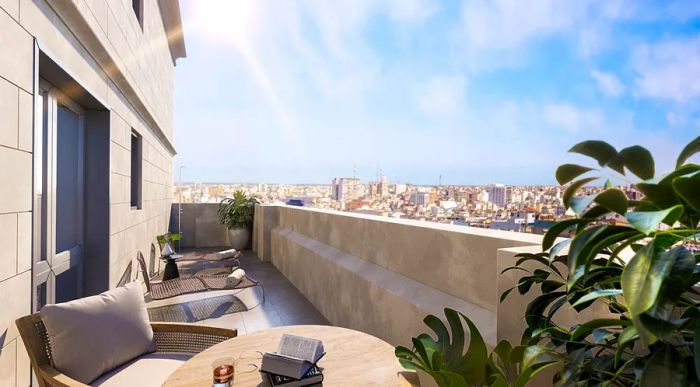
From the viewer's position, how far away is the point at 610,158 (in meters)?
0.73

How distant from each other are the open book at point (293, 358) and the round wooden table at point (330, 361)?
8 cm

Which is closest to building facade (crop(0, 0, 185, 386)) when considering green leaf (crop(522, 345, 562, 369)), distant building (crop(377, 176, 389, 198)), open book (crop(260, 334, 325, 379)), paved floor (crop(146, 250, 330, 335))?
paved floor (crop(146, 250, 330, 335))

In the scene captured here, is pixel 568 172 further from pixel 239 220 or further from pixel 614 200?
pixel 239 220

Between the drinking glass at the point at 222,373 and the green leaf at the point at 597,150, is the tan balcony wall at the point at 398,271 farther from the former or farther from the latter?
the drinking glass at the point at 222,373

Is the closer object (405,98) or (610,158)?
(610,158)

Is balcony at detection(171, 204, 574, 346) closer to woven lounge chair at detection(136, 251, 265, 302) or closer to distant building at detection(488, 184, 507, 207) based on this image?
woven lounge chair at detection(136, 251, 265, 302)

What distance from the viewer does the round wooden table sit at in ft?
4.66

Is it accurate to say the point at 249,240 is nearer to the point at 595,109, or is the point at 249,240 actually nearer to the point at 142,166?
the point at 142,166

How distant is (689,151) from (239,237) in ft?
26.0

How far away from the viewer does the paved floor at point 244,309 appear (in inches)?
149

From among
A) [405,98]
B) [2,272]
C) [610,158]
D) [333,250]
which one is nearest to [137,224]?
[333,250]

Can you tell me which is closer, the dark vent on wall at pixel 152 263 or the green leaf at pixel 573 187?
the green leaf at pixel 573 187

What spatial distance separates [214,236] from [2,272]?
7.39m

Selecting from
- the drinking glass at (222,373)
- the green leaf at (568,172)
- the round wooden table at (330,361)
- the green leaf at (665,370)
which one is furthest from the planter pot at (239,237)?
the green leaf at (665,370)
